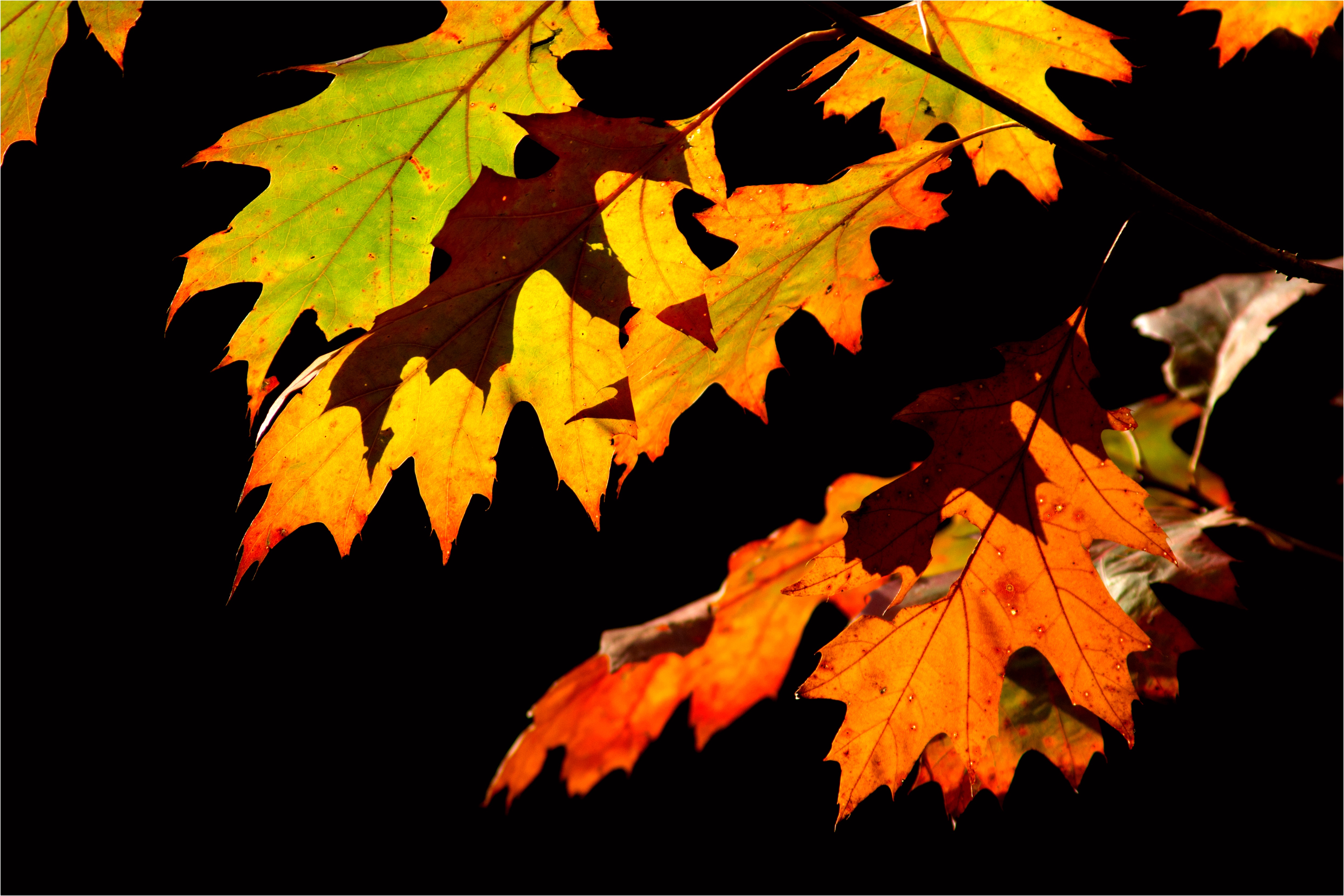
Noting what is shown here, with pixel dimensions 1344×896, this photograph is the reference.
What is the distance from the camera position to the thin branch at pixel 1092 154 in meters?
0.49

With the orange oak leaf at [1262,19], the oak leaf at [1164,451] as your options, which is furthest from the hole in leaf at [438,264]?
the oak leaf at [1164,451]


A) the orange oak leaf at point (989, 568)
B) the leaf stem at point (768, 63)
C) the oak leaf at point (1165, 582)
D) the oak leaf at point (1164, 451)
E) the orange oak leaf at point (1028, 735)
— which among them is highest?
the leaf stem at point (768, 63)

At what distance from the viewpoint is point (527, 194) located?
0.53 m

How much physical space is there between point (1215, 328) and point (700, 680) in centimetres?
84

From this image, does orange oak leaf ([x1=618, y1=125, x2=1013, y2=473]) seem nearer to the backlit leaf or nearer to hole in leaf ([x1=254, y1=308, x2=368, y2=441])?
hole in leaf ([x1=254, y1=308, x2=368, y2=441])

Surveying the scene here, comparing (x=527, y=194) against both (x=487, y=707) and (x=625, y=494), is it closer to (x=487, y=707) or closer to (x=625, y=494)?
(x=625, y=494)

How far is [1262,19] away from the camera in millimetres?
869

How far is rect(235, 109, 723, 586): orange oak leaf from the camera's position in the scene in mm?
525

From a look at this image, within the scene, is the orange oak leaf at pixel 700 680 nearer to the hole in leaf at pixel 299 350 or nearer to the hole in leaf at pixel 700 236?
the hole in leaf at pixel 700 236

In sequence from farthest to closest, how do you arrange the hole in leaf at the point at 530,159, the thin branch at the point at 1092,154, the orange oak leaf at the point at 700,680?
the orange oak leaf at the point at 700,680
the hole in leaf at the point at 530,159
the thin branch at the point at 1092,154

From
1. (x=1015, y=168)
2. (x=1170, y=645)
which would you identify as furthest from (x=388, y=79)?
(x=1170, y=645)

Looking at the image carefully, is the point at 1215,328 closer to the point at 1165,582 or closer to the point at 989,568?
the point at 1165,582

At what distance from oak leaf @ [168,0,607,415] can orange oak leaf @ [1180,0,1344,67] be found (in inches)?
26.3

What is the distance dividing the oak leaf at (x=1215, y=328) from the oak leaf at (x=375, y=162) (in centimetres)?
93
